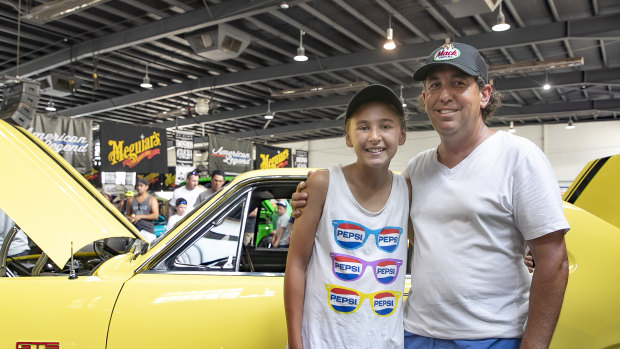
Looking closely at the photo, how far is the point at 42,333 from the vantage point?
2.18m

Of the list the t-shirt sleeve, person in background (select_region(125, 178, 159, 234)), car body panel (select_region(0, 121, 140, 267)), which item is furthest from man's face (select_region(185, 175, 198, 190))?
the t-shirt sleeve

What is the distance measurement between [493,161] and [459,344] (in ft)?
1.96

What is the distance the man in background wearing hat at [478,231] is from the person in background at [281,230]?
2935 mm

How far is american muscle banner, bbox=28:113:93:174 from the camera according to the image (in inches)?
388

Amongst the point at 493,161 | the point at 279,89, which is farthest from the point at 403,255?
the point at 279,89

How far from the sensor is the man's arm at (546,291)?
1.37 metres

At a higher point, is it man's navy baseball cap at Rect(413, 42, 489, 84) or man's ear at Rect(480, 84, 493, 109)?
man's navy baseball cap at Rect(413, 42, 489, 84)

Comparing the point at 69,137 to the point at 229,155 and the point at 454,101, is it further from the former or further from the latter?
the point at 454,101

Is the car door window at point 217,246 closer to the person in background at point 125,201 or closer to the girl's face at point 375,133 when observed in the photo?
the girl's face at point 375,133

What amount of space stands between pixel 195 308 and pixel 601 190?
2.35 metres

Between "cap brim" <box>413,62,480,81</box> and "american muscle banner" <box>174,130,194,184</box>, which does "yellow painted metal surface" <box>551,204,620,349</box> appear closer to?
"cap brim" <box>413,62,480,81</box>

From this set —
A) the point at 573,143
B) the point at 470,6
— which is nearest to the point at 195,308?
the point at 470,6

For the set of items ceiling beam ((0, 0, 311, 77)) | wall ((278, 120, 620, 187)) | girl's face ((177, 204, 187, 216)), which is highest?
ceiling beam ((0, 0, 311, 77))

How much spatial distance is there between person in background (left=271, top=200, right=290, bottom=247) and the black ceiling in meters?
4.08
